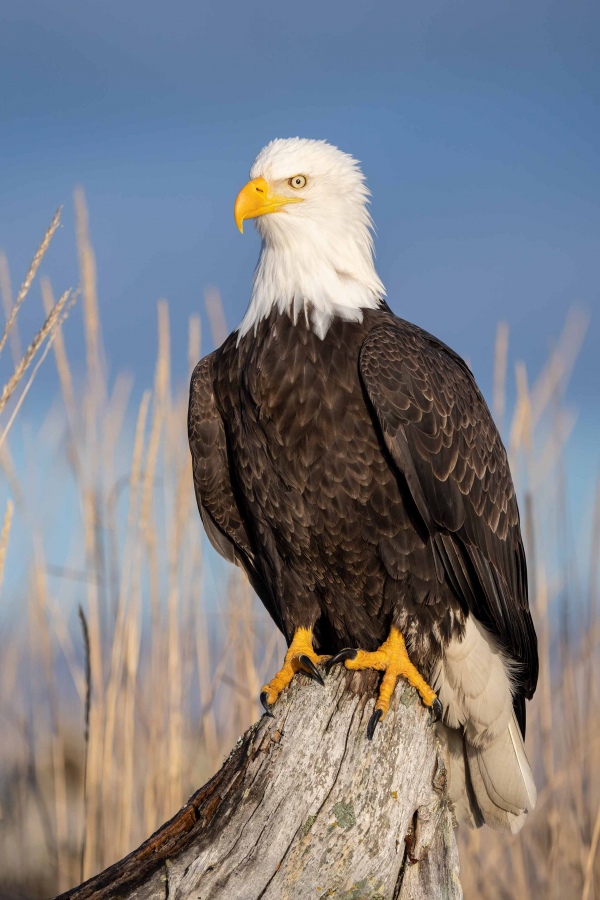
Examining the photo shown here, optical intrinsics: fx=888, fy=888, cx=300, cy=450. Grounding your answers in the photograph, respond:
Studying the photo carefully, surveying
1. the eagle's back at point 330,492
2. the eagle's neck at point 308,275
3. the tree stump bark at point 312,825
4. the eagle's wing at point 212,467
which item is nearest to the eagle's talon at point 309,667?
the tree stump bark at point 312,825

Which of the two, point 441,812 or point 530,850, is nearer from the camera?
point 441,812

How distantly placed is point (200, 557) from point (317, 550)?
3.31 ft

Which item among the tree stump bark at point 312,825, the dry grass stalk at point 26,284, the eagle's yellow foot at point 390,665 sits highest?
the dry grass stalk at point 26,284

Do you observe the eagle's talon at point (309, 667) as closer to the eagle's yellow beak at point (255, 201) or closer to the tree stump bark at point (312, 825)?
the tree stump bark at point (312, 825)

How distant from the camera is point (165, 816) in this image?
400 cm

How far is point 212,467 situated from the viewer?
3674 millimetres

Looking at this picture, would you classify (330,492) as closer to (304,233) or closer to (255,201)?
(304,233)

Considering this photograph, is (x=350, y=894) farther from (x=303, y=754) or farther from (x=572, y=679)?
(x=572, y=679)

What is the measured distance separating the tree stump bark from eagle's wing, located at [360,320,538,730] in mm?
792

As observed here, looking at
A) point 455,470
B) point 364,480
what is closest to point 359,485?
point 364,480

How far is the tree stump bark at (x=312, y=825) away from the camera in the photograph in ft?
7.86

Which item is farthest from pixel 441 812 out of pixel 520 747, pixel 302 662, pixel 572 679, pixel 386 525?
pixel 572 679

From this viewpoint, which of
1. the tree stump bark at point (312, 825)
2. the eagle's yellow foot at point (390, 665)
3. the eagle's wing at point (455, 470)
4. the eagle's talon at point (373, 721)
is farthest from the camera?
the eagle's wing at point (455, 470)

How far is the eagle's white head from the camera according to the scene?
362cm
